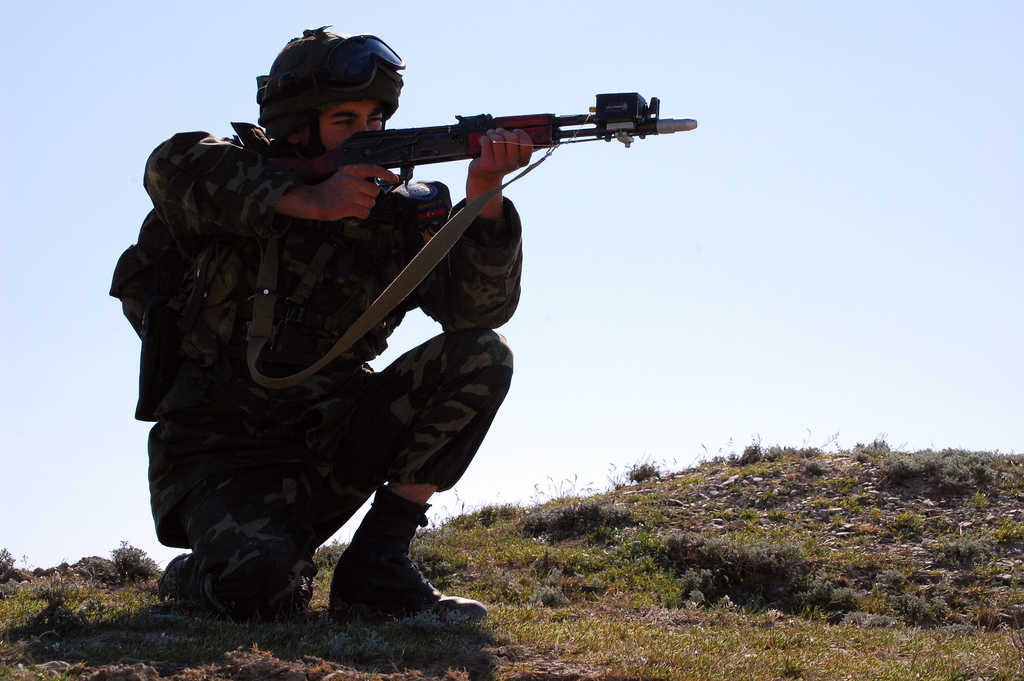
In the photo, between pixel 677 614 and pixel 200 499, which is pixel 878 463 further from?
pixel 200 499

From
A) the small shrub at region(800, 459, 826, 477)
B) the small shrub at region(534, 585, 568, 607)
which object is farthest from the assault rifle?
the small shrub at region(800, 459, 826, 477)

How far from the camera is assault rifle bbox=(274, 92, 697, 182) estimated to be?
4.63 meters

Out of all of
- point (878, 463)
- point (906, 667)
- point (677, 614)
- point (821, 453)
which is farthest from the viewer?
point (821, 453)

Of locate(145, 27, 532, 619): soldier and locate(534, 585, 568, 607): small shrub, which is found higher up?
locate(145, 27, 532, 619): soldier

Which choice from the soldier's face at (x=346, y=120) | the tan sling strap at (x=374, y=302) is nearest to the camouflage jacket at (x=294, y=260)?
the tan sling strap at (x=374, y=302)

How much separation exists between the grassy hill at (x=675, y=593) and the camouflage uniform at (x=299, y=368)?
58 cm

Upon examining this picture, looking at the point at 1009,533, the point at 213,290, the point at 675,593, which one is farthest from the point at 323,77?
the point at 1009,533

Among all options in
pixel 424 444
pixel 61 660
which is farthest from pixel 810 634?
pixel 61 660

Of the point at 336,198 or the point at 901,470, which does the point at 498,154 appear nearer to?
the point at 336,198

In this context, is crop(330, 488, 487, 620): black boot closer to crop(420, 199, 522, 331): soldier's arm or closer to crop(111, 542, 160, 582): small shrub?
crop(420, 199, 522, 331): soldier's arm

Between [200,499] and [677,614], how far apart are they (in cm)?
229

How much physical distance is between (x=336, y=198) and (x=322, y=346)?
→ 29.4 inches

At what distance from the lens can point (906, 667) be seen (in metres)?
4.03

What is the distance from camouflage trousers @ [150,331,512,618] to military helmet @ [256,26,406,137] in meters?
1.23
